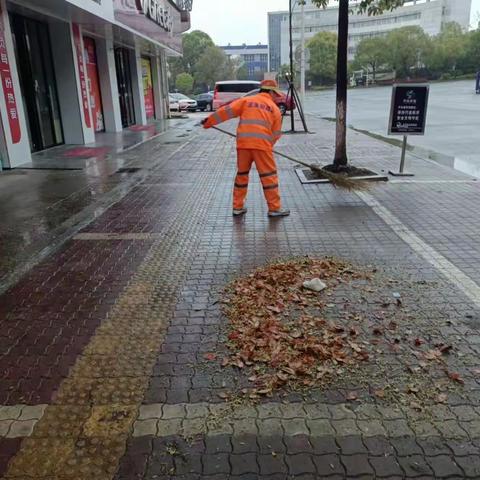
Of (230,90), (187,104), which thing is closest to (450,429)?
(230,90)

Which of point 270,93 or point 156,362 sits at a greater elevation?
point 270,93

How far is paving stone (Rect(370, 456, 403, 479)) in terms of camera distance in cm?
236

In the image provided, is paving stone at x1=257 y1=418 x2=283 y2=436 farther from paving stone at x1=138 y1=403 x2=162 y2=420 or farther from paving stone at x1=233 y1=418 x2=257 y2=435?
paving stone at x1=138 y1=403 x2=162 y2=420

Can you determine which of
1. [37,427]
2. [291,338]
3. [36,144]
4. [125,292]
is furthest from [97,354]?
[36,144]

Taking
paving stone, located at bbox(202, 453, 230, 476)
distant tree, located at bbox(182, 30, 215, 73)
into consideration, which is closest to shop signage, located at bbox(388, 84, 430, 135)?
paving stone, located at bbox(202, 453, 230, 476)

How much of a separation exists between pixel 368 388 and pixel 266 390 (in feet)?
2.00

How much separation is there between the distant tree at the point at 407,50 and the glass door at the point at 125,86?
74294 mm

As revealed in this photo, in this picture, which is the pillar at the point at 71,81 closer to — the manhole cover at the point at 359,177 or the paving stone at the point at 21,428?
the manhole cover at the point at 359,177

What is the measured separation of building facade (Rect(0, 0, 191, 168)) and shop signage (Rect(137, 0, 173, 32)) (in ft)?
A: 0.12

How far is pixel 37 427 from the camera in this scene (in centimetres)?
270

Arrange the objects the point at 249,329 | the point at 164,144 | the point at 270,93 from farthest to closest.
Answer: the point at 164,144, the point at 270,93, the point at 249,329

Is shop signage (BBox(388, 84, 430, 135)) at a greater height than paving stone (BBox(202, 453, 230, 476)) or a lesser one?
greater

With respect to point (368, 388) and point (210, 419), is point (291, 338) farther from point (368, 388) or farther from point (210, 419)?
point (210, 419)

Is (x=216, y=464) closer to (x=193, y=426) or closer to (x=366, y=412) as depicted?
(x=193, y=426)
